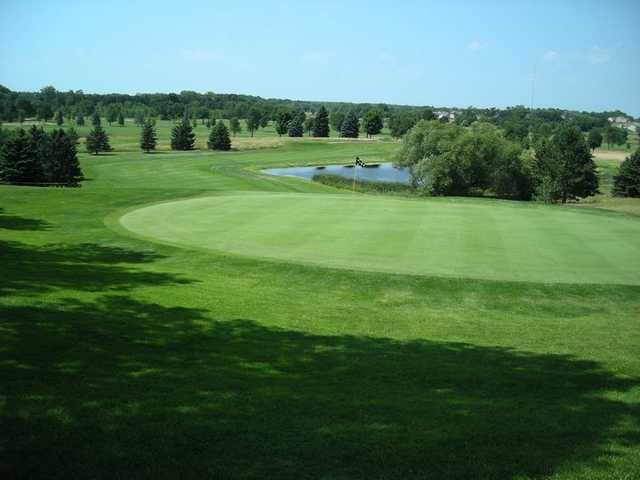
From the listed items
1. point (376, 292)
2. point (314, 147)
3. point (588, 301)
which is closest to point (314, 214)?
point (376, 292)

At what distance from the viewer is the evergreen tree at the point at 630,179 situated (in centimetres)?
7400

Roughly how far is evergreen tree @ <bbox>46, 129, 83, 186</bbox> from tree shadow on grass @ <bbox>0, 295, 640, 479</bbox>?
63406 mm

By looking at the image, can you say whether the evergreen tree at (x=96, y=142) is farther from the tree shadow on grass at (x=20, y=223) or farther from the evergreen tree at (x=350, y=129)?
→ the tree shadow on grass at (x=20, y=223)

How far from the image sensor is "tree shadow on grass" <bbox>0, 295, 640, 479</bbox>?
4.96 metres

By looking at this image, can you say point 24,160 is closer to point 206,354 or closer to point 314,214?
point 314,214

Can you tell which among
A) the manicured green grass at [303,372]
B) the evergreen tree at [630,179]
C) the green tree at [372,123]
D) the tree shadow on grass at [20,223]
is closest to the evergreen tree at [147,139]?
the evergreen tree at [630,179]

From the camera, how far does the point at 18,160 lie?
198 feet

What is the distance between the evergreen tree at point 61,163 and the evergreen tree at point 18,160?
4704 millimetres

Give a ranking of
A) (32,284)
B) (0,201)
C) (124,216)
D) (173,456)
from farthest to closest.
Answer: (0,201) → (124,216) → (32,284) → (173,456)

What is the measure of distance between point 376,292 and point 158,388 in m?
7.81

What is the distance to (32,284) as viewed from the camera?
438 inches

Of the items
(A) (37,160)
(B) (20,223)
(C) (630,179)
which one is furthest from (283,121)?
(B) (20,223)

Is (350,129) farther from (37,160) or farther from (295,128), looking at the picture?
(37,160)

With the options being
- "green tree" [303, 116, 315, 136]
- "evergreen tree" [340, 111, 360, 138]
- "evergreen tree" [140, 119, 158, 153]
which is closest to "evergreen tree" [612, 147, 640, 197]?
"evergreen tree" [140, 119, 158, 153]
